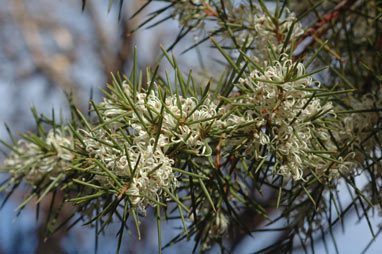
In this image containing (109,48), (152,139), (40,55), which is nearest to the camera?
(152,139)

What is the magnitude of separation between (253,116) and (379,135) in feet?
0.76

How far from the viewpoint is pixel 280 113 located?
36cm

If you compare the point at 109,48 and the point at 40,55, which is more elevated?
the point at 109,48

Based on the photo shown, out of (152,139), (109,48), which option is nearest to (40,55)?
(109,48)

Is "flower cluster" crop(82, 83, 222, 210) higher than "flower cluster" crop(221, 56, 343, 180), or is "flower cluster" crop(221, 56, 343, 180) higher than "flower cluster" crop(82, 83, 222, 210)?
"flower cluster" crop(221, 56, 343, 180)

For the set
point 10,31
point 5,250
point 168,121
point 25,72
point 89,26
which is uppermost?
point 168,121

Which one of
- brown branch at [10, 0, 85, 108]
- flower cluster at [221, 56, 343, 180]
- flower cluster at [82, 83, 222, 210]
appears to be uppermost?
flower cluster at [221, 56, 343, 180]

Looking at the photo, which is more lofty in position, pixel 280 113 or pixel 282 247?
pixel 280 113

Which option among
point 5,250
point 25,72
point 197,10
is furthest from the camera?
point 25,72

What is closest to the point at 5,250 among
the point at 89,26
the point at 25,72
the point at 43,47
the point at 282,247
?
the point at 25,72

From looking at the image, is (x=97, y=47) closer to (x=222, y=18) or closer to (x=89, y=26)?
(x=89, y=26)

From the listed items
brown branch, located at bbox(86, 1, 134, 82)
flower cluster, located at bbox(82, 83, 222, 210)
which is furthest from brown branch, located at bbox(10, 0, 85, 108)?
flower cluster, located at bbox(82, 83, 222, 210)

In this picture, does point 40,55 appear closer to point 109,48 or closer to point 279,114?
point 109,48

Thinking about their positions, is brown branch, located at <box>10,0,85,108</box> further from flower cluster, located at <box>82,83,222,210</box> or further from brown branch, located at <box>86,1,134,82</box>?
flower cluster, located at <box>82,83,222,210</box>
